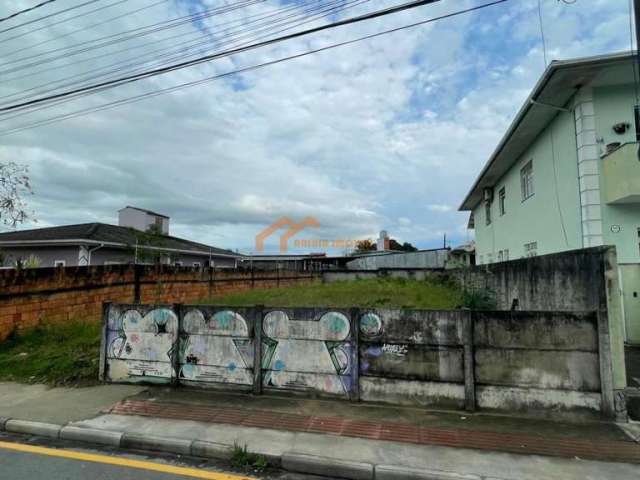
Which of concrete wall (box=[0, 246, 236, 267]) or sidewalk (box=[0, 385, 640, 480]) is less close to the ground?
concrete wall (box=[0, 246, 236, 267])

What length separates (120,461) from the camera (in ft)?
12.6

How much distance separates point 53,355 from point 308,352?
503 cm

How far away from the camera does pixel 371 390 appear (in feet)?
16.9

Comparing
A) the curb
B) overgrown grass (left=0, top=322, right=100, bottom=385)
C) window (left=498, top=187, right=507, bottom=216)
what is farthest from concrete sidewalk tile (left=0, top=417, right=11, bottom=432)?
window (left=498, top=187, right=507, bottom=216)

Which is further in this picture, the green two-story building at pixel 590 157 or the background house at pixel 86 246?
the background house at pixel 86 246

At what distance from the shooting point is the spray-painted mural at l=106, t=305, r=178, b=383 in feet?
19.5

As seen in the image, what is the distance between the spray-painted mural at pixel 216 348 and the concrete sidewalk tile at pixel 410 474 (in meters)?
2.59

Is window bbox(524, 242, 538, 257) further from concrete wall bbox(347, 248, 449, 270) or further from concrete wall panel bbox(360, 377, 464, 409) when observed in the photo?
concrete wall bbox(347, 248, 449, 270)

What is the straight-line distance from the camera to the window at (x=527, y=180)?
42.3ft

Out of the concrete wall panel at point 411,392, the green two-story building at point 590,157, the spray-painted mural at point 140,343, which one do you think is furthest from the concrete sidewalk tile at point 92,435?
the green two-story building at point 590,157

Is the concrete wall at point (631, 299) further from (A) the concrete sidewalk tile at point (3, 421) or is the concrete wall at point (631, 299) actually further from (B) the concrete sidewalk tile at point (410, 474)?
(A) the concrete sidewalk tile at point (3, 421)

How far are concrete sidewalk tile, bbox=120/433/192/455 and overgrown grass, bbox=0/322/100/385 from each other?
2512 millimetres

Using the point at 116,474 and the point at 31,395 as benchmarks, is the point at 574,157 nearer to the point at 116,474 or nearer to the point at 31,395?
the point at 116,474

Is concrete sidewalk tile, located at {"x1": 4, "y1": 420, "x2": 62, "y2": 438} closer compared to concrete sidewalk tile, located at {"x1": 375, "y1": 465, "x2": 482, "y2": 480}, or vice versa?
concrete sidewalk tile, located at {"x1": 375, "y1": 465, "x2": 482, "y2": 480}
